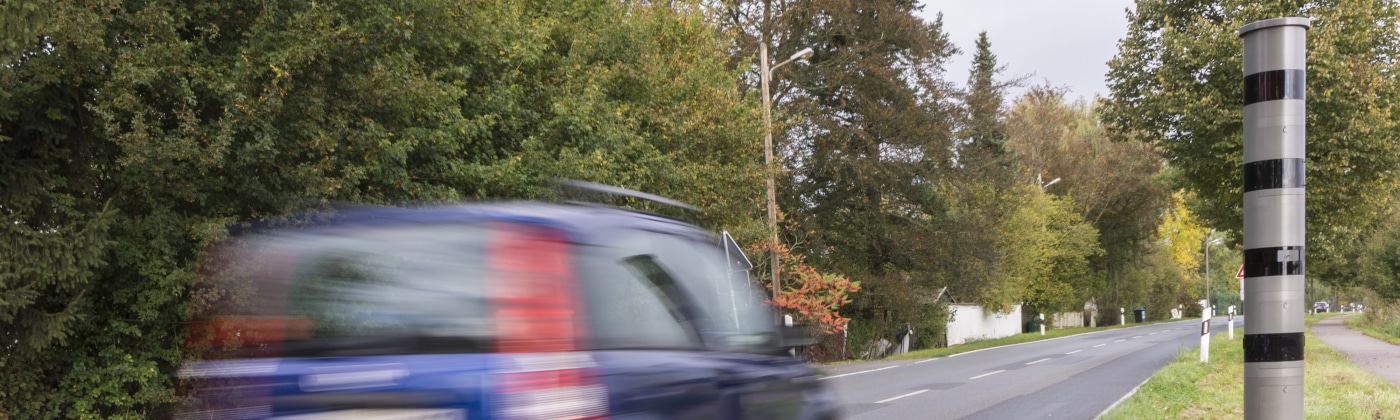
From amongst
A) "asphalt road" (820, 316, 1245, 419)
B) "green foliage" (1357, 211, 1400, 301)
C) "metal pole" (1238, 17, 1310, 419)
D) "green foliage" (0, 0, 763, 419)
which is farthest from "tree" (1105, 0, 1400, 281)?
"green foliage" (1357, 211, 1400, 301)

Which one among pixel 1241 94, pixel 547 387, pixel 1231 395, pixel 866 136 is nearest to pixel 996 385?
pixel 1231 395

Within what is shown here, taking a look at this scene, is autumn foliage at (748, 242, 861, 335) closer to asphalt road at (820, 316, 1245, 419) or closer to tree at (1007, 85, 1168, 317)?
asphalt road at (820, 316, 1245, 419)

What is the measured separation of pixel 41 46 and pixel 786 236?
67.1 ft

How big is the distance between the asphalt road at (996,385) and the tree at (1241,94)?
14.6 ft

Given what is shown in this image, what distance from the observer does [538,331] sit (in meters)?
3.30

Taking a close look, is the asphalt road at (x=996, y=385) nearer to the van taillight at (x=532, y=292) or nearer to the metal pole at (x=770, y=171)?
the metal pole at (x=770, y=171)

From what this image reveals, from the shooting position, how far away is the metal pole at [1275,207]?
386 centimetres

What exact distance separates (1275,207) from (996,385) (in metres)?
12.4

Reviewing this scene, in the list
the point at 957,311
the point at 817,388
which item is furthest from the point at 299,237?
the point at 957,311

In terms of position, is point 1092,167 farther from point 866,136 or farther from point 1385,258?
point 866,136

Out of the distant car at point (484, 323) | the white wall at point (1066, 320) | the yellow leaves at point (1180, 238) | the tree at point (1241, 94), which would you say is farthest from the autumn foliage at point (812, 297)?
the yellow leaves at point (1180, 238)

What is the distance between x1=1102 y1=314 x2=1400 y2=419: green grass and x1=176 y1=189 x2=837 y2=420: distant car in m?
5.32

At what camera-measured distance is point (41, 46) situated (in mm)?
9961

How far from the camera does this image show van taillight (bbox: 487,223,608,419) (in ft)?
10.7
